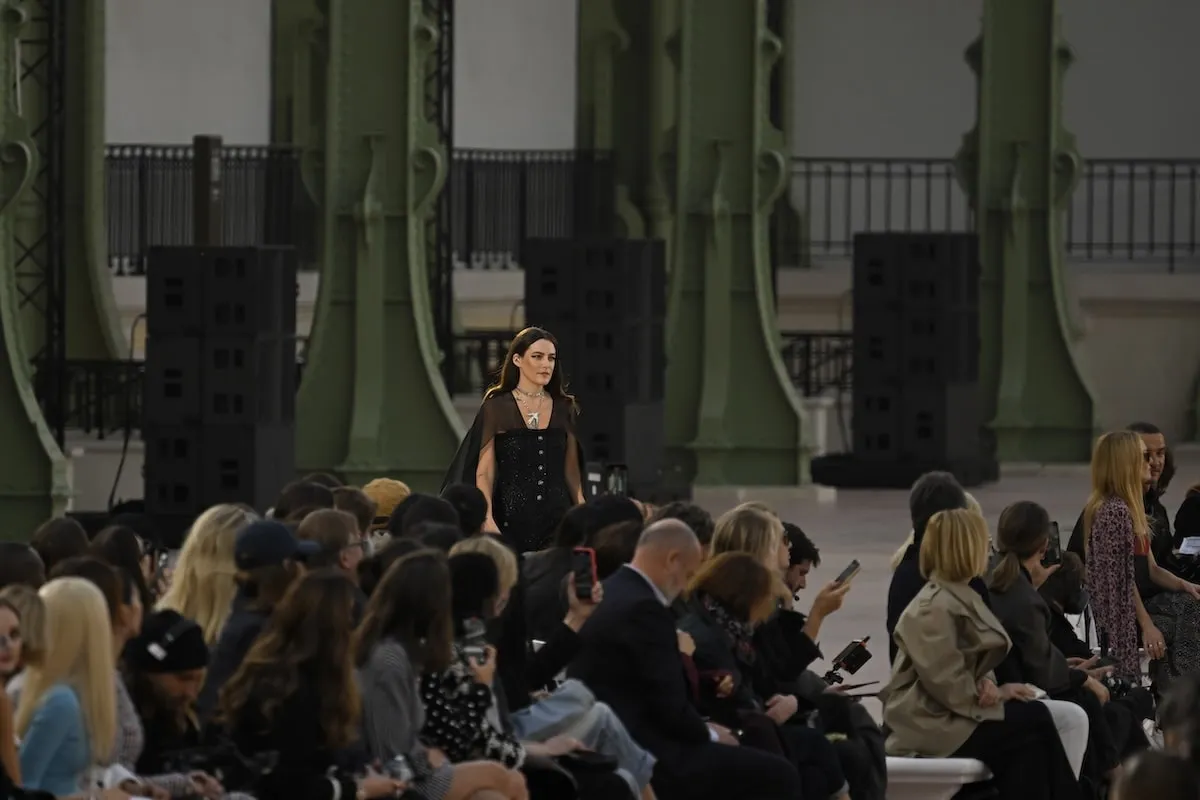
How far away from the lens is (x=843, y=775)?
10.5m

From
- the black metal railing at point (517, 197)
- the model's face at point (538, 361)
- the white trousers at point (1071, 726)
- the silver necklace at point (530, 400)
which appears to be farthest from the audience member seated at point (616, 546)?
the black metal railing at point (517, 197)

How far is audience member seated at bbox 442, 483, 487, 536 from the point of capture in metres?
11.5

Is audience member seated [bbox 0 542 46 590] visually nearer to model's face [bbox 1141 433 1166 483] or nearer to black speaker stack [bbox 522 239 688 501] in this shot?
model's face [bbox 1141 433 1166 483]

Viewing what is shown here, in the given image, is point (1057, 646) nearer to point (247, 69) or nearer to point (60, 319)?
point (60, 319)

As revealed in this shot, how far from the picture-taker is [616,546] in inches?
416

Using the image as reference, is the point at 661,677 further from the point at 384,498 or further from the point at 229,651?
the point at 384,498

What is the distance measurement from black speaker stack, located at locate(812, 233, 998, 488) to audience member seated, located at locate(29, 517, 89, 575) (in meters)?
15.9

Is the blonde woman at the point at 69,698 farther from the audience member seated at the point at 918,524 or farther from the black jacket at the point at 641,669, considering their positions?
the audience member seated at the point at 918,524

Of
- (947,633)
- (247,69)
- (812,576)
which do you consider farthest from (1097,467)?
(247,69)

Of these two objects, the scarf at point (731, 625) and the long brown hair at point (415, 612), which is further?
the scarf at point (731, 625)

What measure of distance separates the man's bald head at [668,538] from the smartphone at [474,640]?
0.69 meters

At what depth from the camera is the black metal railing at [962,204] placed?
111 ft

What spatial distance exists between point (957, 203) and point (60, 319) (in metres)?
16.3

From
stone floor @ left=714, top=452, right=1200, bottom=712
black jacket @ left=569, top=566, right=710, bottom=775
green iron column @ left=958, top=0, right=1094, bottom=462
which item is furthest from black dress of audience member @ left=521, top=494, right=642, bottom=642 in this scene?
green iron column @ left=958, top=0, right=1094, bottom=462
